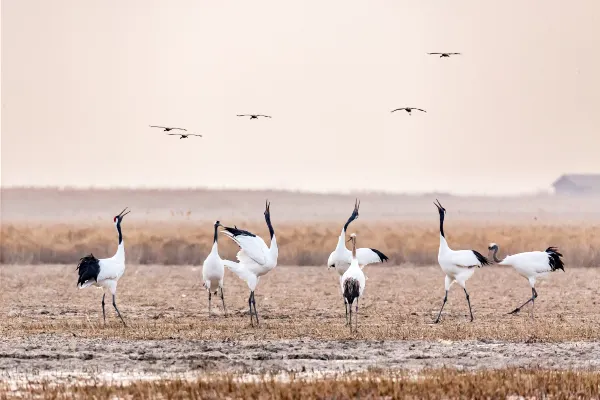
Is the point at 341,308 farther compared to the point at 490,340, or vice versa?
the point at 341,308

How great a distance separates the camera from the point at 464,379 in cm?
1248

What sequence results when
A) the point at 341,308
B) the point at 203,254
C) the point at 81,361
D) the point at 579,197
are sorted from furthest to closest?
the point at 579,197, the point at 203,254, the point at 341,308, the point at 81,361

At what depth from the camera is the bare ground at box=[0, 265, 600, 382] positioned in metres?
14.6

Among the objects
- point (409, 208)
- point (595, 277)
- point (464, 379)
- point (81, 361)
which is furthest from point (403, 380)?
point (409, 208)

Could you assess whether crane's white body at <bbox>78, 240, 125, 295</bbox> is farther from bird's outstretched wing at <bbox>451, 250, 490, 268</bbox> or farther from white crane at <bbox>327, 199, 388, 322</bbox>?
bird's outstretched wing at <bbox>451, 250, 490, 268</bbox>

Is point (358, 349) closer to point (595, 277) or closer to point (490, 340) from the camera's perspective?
point (490, 340)

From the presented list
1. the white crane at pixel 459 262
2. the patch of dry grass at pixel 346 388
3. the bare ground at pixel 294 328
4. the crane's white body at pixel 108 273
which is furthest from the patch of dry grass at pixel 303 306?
the patch of dry grass at pixel 346 388

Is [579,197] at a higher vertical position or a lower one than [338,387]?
higher

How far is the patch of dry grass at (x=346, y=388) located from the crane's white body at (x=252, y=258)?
7.08m

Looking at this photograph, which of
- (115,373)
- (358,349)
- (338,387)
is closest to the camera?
(338,387)

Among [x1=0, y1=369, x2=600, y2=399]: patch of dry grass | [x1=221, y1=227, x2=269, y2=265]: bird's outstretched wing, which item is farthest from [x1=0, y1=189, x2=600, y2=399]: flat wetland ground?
[x1=221, y1=227, x2=269, y2=265]: bird's outstretched wing

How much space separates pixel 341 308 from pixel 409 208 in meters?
103

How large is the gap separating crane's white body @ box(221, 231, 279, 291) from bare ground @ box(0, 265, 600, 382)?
841mm

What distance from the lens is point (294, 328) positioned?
18.4 m
